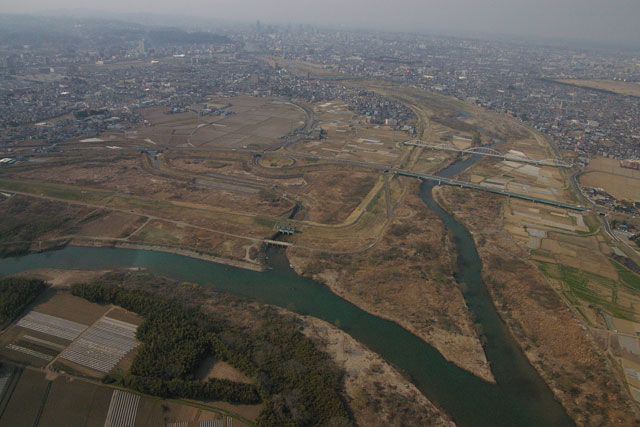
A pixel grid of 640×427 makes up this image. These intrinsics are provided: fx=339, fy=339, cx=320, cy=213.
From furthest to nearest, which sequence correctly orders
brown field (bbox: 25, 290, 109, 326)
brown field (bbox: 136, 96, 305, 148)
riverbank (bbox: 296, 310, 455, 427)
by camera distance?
1. brown field (bbox: 136, 96, 305, 148)
2. brown field (bbox: 25, 290, 109, 326)
3. riverbank (bbox: 296, 310, 455, 427)

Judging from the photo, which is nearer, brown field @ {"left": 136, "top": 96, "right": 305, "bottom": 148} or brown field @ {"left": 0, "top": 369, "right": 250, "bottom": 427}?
brown field @ {"left": 0, "top": 369, "right": 250, "bottom": 427}

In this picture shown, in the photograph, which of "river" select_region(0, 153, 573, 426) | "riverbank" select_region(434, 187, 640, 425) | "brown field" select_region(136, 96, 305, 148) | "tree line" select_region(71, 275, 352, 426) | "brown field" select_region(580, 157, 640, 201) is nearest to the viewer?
"tree line" select_region(71, 275, 352, 426)

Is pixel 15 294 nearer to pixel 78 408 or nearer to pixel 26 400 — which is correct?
pixel 26 400

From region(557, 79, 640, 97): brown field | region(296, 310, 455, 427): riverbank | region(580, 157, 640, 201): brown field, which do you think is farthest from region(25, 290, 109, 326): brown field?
region(557, 79, 640, 97): brown field

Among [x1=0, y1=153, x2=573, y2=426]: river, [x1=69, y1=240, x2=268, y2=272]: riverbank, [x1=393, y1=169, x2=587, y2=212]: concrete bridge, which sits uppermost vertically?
[x1=393, y1=169, x2=587, y2=212]: concrete bridge

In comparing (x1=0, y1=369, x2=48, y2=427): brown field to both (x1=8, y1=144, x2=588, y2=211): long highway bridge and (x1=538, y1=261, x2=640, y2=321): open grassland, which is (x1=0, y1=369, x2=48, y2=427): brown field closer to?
(x1=538, y1=261, x2=640, y2=321): open grassland

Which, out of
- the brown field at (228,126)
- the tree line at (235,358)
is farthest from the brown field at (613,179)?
the brown field at (228,126)

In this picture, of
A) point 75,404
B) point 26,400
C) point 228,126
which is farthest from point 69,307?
point 228,126
